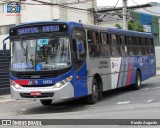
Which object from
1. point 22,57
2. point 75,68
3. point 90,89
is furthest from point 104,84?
point 22,57

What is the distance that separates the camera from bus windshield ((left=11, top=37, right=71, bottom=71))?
13992mm

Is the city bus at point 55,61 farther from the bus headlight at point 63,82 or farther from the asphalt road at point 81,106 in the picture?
the asphalt road at point 81,106

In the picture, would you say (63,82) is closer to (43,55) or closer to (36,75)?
(36,75)

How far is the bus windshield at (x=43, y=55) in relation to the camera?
13992 millimetres

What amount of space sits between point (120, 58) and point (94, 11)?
28201 millimetres

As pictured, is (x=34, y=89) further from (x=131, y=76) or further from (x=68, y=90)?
(x=131, y=76)

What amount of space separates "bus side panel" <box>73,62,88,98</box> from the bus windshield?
0.69 meters

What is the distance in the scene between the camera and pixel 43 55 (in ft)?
46.4

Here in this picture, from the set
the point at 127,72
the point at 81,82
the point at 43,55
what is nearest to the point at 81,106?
the point at 81,82

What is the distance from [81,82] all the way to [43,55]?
171 cm

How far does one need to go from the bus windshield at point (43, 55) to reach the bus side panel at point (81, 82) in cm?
69

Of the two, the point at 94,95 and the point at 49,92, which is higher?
the point at 49,92

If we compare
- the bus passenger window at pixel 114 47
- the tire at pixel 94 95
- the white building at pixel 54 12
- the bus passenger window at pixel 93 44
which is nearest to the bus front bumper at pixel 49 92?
the tire at pixel 94 95

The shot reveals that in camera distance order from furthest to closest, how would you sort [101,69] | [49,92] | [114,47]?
[114,47], [101,69], [49,92]
